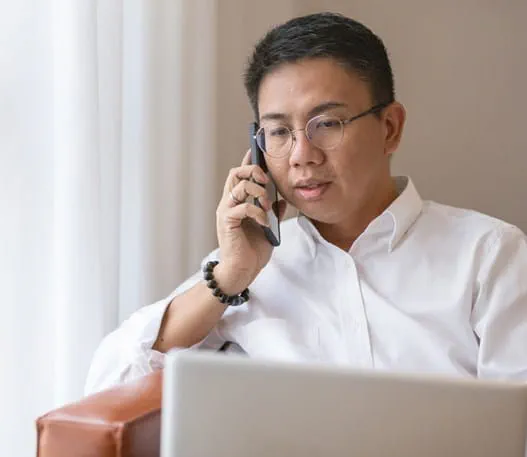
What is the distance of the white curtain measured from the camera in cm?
149

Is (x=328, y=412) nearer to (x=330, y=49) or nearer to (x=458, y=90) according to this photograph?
(x=330, y=49)

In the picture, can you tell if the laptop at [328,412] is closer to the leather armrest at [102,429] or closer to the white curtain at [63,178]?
the leather armrest at [102,429]

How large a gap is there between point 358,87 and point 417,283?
0.36m

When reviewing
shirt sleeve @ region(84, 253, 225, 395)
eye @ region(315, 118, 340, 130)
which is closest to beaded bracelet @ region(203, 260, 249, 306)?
shirt sleeve @ region(84, 253, 225, 395)

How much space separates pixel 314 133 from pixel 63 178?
0.47m

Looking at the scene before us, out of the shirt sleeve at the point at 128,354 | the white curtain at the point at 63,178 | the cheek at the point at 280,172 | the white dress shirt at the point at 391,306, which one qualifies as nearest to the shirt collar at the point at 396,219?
the white dress shirt at the point at 391,306

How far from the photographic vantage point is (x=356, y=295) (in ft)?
4.84

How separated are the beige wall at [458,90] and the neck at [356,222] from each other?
658 mm

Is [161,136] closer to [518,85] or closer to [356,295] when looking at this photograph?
[356,295]

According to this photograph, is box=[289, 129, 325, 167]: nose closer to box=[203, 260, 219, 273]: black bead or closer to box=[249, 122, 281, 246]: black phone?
box=[249, 122, 281, 246]: black phone

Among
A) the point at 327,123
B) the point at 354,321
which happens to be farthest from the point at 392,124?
the point at 354,321

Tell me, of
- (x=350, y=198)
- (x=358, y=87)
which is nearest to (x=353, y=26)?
(x=358, y=87)

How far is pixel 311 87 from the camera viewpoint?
4.63 ft

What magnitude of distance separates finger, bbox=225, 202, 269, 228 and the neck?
0.53 ft
